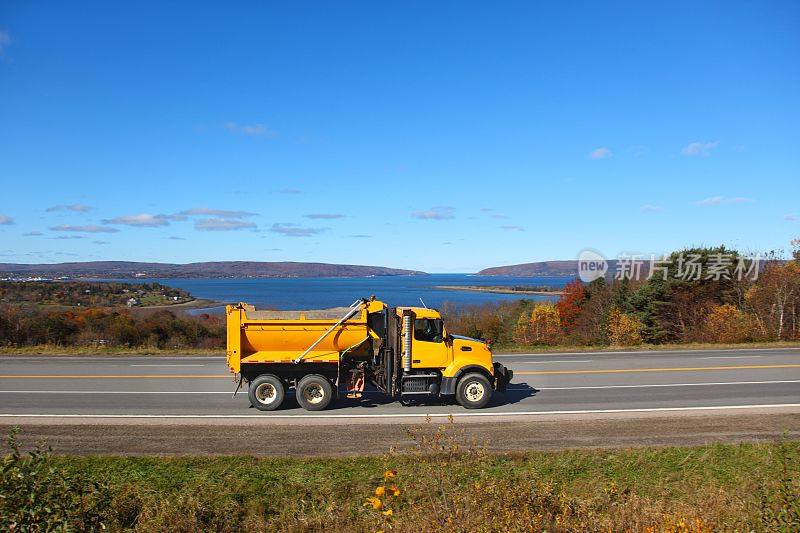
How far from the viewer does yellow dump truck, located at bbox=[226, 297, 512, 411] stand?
1397cm

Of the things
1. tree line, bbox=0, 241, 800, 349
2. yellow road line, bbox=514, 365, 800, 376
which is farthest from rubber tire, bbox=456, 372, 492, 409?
tree line, bbox=0, 241, 800, 349

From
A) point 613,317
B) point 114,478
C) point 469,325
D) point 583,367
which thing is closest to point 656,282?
point 613,317

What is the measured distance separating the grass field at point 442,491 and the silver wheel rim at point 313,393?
3.13m

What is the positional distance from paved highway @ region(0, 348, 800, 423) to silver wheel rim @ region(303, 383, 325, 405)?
0.42m

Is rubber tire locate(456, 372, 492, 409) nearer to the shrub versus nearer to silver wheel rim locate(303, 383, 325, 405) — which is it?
silver wheel rim locate(303, 383, 325, 405)

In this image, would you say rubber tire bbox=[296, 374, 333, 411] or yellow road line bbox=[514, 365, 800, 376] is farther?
yellow road line bbox=[514, 365, 800, 376]

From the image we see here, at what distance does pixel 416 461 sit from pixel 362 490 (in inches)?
40.4

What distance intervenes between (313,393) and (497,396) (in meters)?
5.04

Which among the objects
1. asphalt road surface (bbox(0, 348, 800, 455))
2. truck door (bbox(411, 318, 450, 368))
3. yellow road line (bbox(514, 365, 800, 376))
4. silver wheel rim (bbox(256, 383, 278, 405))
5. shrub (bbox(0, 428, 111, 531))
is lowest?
asphalt road surface (bbox(0, 348, 800, 455))

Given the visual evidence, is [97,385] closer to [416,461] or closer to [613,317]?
[416,461]

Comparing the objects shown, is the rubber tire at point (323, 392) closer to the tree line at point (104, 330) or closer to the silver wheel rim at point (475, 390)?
the silver wheel rim at point (475, 390)

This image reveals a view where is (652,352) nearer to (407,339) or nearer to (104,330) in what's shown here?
(407,339)

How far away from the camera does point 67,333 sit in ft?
99.1

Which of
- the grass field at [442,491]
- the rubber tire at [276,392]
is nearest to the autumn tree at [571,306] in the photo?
the rubber tire at [276,392]
